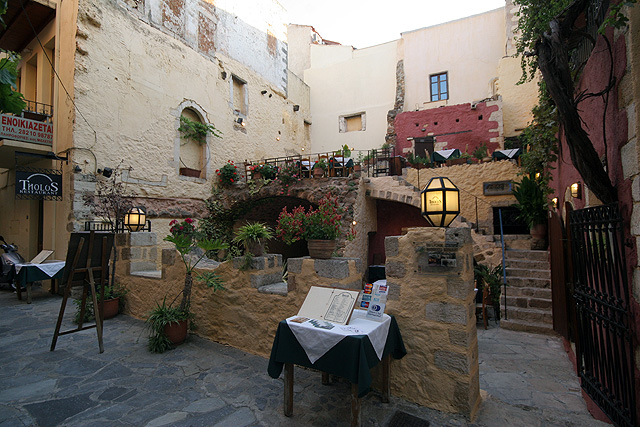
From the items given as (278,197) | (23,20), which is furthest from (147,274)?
(23,20)

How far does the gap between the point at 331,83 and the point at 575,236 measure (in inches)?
599

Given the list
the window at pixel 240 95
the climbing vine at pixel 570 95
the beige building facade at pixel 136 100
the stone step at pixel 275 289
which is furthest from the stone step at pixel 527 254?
the window at pixel 240 95

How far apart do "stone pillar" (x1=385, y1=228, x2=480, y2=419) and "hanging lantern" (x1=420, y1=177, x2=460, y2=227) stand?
0.16m

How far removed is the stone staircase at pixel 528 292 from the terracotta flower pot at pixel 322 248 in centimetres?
381

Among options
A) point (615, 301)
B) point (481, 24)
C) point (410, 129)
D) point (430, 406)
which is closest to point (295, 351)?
point (430, 406)

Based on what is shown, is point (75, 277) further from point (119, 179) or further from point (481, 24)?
point (481, 24)

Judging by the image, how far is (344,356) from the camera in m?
2.24

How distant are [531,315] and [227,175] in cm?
913

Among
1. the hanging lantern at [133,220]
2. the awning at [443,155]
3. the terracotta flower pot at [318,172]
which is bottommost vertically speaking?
the hanging lantern at [133,220]

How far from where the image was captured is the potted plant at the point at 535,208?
6.64 meters

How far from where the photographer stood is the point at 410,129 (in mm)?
12828

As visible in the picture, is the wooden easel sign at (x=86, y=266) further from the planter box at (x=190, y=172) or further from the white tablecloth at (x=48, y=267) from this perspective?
the planter box at (x=190, y=172)

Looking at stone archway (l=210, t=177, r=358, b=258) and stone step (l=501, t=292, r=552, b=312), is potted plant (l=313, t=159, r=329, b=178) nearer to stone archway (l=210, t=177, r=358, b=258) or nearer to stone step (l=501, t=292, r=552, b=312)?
stone archway (l=210, t=177, r=358, b=258)

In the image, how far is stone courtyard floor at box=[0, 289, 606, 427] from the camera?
2.49 m
